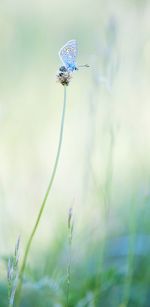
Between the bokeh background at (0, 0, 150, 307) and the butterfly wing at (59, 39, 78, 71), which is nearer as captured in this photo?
the butterfly wing at (59, 39, 78, 71)

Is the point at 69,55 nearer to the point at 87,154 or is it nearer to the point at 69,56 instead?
the point at 69,56

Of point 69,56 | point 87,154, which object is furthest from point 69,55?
point 87,154

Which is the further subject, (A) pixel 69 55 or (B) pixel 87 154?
(B) pixel 87 154

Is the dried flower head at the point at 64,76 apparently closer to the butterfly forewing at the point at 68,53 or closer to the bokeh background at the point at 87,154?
the butterfly forewing at the point at 68,53

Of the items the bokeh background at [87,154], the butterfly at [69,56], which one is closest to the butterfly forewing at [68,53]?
the butterfly at [69,56]

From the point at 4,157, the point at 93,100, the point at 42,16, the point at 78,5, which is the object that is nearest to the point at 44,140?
the point at 4,157

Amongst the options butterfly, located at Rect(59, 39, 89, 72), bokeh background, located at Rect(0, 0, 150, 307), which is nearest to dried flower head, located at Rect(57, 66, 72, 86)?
butterfly, located at Rect(59, 39, 89, 72)

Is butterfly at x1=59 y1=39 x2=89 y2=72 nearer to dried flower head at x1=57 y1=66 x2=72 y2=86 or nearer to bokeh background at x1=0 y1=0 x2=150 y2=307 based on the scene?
dried flower head at x1=57 y1=66 x2=72 y2=86

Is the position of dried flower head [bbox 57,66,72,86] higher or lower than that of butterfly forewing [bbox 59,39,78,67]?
lower

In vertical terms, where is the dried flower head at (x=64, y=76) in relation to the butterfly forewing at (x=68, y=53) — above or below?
below
